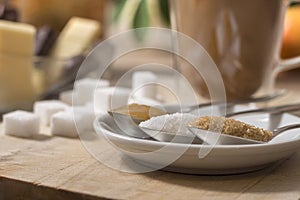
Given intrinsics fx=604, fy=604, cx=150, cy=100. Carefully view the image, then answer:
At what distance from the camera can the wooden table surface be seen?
0.46 meters

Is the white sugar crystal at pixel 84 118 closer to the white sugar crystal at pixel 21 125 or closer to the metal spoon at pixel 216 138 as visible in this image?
the white sugar crystal at pixel 21 125

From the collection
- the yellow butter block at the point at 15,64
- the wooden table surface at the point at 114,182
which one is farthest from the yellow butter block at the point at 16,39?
the wooden table surface at the point at 114,182

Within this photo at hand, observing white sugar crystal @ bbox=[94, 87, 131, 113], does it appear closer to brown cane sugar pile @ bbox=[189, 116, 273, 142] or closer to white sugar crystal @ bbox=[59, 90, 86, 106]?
white sugar crystal @ bbox=[59, 90, 86, 106]

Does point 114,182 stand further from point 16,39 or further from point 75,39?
point 75,39

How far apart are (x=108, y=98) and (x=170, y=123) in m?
0.22

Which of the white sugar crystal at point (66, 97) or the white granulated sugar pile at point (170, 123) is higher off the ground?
the white granulated sugar pile at point (170, 123)

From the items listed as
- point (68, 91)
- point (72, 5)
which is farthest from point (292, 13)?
point (68, 91)

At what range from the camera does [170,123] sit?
524 millimetres

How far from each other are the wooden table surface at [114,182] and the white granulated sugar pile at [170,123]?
37 mm

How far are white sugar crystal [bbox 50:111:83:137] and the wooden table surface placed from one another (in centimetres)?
8

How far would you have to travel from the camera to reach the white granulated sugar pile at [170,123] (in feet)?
1.71

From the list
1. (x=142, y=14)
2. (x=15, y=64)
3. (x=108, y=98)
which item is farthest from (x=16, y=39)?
(x=142, y=14)

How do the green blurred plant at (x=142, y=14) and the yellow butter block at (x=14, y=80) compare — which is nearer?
the yellow butter block at (x=14, y=80)

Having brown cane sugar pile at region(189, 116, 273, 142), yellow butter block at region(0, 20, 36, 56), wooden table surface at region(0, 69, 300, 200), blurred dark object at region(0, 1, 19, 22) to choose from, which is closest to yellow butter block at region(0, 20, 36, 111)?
yellow butter block at region(0, 20, 36, 56)
